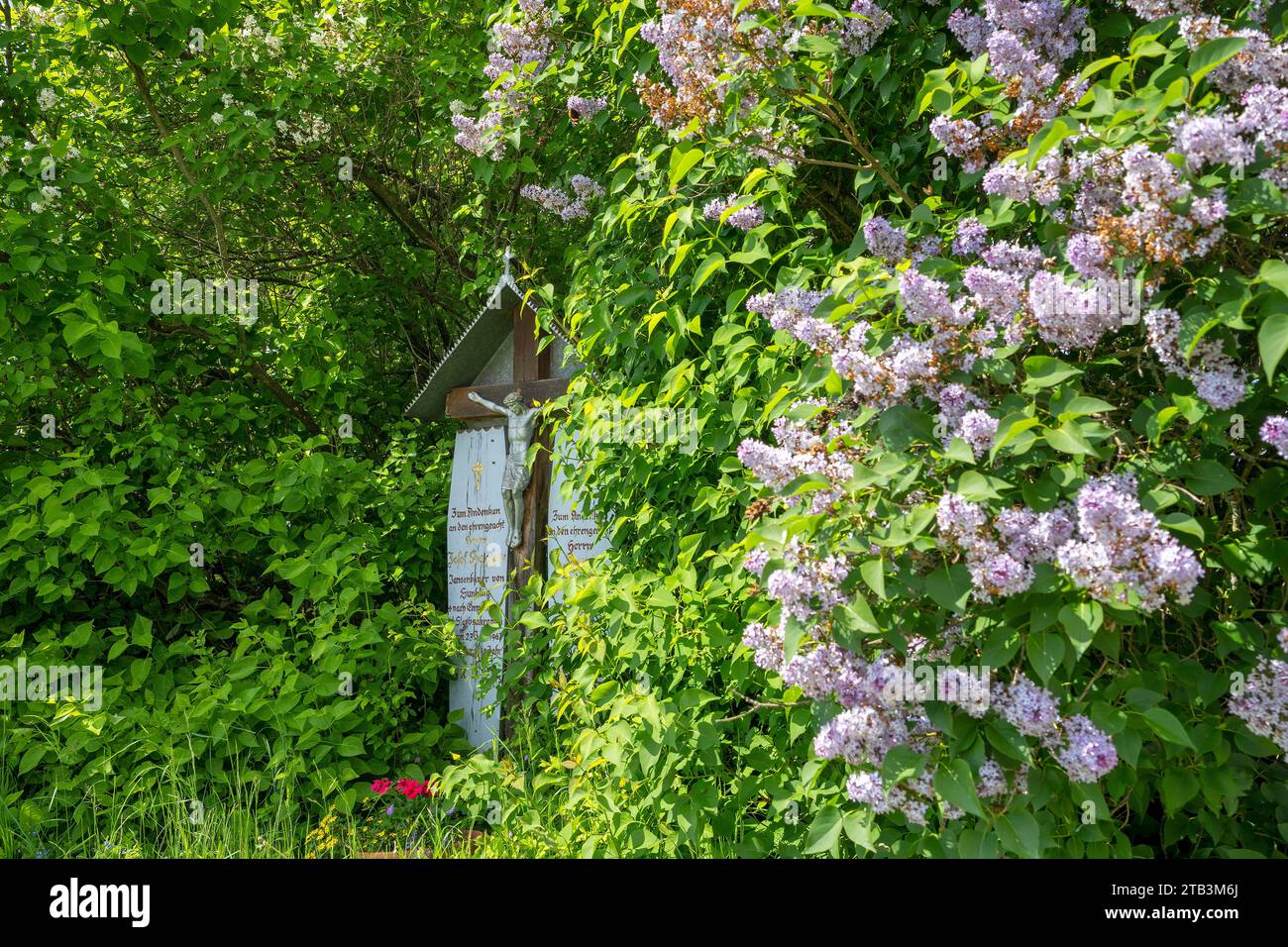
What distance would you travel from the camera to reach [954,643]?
211 centimetres

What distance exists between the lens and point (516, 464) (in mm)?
5355

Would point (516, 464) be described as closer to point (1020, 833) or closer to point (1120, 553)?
point (1020, 833)

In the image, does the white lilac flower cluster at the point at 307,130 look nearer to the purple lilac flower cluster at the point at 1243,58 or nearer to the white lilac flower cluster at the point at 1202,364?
the purple lilac flower cluster at the point at 1243,58

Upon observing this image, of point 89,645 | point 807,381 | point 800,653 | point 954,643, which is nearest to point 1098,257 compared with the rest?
point 807,381

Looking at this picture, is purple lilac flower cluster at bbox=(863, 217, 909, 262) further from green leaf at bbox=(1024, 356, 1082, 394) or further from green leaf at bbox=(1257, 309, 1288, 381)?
green leaf at bbox=(1257, 309, 1288, 381)

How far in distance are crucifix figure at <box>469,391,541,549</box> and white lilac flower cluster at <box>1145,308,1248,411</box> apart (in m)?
3.67

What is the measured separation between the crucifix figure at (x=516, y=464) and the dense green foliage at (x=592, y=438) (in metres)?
0.67

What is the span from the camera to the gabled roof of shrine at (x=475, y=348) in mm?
5438

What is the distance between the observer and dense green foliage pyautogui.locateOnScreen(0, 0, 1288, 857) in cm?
202

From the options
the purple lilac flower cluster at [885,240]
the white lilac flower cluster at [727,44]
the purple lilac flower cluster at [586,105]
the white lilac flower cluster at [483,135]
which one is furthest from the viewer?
the white lilac flower cluster at [483,135]

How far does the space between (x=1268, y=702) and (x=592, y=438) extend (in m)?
2.18

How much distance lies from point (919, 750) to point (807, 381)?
831 mm

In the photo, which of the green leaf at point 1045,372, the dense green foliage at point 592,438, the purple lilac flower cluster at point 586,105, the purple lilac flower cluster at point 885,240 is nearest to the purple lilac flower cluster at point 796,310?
the dense green foliage at point 592,438

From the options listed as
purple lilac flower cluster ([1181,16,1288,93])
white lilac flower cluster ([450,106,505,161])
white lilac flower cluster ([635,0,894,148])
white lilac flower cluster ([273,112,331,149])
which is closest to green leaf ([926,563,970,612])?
purple lilac flower cluster ([1181,16,1288,93])
